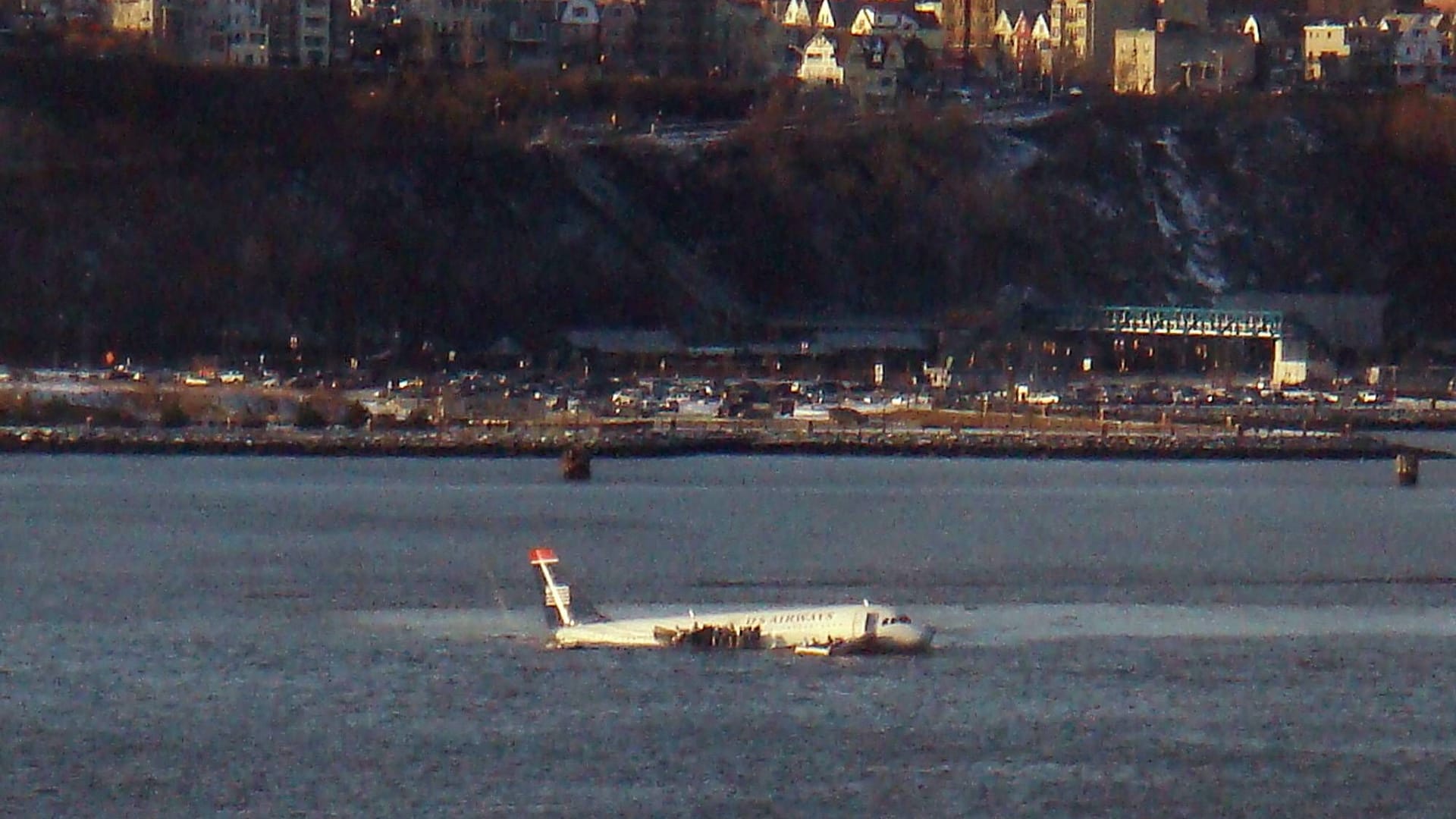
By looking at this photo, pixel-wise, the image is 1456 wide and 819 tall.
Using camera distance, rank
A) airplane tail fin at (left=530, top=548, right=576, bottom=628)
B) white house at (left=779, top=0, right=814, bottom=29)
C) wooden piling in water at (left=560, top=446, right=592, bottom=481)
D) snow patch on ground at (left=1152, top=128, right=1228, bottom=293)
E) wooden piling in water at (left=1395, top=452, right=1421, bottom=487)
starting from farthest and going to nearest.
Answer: white house at (left=779, top=0, right=814, bottom=29) → snow patch on ground at (left=1152, top=128, right=1228, bottom=293) → wooden piling in water at (left=1395, top=452, right=1421, bottom=487) → wooden piling in water at (left=560, top=446, right=592, bottom=481) → airplane tail fin at (left=530, top=548, right=576, bottom=628)

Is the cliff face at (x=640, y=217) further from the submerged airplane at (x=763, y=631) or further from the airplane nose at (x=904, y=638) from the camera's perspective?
the airplane nose at (x=904, y=638)

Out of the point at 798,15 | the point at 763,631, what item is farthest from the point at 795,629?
the point at 798,15

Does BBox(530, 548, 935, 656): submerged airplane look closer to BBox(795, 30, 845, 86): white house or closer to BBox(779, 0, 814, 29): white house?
BBox(795, 30, 845, 86): white house

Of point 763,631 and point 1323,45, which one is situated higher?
point 1323,45

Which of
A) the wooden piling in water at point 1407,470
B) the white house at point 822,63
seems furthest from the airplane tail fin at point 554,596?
the white house at point 822,63

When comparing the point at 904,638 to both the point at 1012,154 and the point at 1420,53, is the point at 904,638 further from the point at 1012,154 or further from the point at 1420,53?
the point at 1420,53

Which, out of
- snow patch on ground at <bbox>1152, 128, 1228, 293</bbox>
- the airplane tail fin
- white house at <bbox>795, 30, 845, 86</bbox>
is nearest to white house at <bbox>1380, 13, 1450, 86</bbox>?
snow patch on ground at <bbox>1152, 128, 1228, 293</bbox>

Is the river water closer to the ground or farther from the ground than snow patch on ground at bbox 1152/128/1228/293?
closer to the ground
